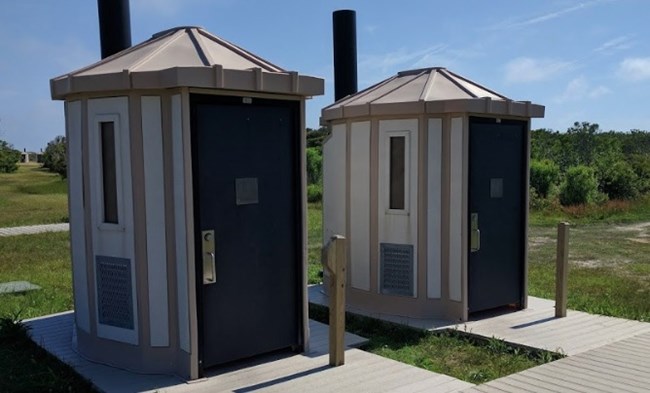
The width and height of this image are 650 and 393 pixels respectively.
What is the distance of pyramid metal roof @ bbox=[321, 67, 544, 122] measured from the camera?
6887 millimetres

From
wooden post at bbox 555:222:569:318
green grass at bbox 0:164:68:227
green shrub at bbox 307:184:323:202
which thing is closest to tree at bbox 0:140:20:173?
green grass at bbox 0:164:68:227

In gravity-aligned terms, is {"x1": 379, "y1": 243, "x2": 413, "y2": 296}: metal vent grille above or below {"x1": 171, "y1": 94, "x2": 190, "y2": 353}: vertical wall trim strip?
below

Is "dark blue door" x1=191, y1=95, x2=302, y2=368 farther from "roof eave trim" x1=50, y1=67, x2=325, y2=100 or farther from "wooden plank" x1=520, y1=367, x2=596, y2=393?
"wooden plank" x1=520, y1=367, x2=596, y2=393

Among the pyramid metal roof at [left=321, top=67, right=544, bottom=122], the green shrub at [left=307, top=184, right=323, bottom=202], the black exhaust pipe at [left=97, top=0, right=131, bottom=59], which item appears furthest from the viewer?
the green shrub at [left=307, top=184, right=323, bottom=202]

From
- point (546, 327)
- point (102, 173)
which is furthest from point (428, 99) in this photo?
point (102, 173)

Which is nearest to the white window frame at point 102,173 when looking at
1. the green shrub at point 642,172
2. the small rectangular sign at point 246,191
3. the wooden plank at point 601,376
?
the small rectangular sign at point 246,191

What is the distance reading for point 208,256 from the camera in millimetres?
5121

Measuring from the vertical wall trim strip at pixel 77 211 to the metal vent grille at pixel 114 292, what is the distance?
21 cm

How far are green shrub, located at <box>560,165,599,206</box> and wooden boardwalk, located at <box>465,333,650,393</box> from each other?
17.4 meters

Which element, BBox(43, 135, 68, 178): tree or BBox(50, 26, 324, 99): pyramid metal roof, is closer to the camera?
BBox(50, 26, 324, 99): pyramid metal roof

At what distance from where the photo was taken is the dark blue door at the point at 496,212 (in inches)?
281

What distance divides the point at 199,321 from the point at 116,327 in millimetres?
860

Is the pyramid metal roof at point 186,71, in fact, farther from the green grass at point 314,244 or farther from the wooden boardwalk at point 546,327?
the green grass at point 314,244

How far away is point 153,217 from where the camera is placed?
5.14 meters
